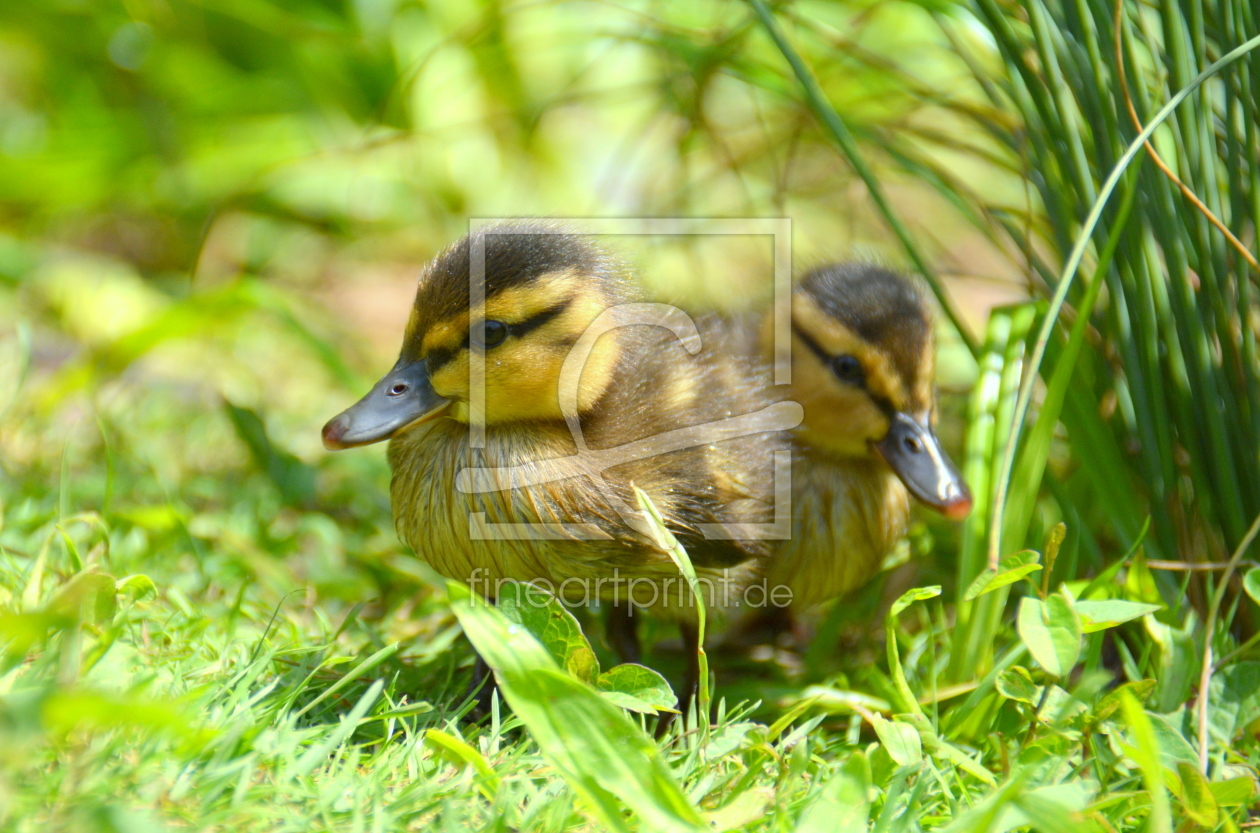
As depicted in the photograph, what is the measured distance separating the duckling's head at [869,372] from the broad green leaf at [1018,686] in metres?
0.43

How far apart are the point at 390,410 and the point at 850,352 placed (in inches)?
34.7

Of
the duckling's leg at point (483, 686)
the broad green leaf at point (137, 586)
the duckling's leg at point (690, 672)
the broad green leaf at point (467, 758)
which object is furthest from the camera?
the duckling's leg at point (690, 672)

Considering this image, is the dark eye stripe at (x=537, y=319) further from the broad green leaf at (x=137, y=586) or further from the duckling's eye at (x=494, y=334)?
the broad green leaf at (x=137, y=586)

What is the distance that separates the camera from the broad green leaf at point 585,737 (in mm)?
1117

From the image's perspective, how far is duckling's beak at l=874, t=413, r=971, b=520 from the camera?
5.46ft

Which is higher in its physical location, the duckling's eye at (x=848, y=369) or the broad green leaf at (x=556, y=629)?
the duckling's eye at (x=848, y=369)

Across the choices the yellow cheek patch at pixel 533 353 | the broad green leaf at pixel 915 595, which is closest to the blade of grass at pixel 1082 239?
the broad green leaf at pixel 915 595

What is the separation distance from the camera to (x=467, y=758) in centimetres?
123

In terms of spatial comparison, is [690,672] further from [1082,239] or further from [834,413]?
[1082,239]

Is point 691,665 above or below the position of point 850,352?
below

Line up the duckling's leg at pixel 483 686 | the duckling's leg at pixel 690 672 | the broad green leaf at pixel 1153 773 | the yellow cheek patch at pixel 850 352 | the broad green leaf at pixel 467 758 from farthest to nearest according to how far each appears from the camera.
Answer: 1. the yellow cheek patch at pixel 850 352
2. the duckling's leg at pixel 690 672
3. the duckling's leg at pixel 483 686
4. the broad green leaf at pixel 467 758
5. the broad green leaf at pixel 1153 773

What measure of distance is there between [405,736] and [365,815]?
0.81ft

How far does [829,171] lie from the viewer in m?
3.27

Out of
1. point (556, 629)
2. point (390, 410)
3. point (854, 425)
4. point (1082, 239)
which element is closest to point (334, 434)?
point (390, 410)
